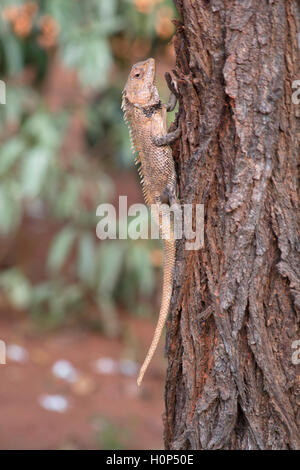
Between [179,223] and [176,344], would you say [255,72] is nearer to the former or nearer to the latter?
[179,223]

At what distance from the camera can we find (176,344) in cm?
211

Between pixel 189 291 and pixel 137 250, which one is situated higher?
pixel 137 250

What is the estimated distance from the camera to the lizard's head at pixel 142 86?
279 cm

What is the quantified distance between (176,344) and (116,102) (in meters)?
3.74

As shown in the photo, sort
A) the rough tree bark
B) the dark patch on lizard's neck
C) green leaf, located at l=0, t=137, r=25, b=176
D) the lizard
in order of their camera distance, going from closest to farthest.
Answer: the rough tree bark, the lizard, the dark patch on lizard's neck, green leaf, located at l=0, t=137, r=25, b=176

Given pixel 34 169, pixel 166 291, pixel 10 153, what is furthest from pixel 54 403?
pixel 166 291

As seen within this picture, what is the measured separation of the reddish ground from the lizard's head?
1.95 meters

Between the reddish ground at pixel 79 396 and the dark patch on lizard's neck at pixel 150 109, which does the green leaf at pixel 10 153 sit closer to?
the reddish ground at pixel 79 396

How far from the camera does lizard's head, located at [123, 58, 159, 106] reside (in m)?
2.79

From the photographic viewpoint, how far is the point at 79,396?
4.17 m

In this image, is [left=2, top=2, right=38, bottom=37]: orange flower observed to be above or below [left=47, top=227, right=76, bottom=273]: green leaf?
above

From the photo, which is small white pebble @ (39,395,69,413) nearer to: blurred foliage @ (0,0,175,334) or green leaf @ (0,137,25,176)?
blurred foliage @ (0,0,175,334)

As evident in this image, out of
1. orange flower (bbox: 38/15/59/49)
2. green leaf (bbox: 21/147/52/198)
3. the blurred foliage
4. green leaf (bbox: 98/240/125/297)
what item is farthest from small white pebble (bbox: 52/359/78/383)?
orange flower (bbox: 38/15/59/49)

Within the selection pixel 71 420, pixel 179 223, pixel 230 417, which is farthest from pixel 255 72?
pixel 71 420
